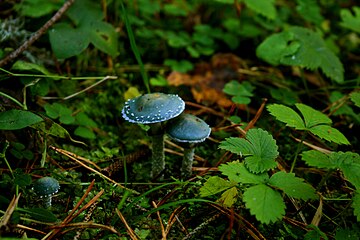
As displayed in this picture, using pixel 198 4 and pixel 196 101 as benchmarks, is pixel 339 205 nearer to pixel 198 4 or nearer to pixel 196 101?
pixel 196 101

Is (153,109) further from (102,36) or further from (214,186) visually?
(102,36)

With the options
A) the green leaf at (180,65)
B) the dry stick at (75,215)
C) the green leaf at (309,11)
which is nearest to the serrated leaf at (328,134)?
the dry stick at (75,215)

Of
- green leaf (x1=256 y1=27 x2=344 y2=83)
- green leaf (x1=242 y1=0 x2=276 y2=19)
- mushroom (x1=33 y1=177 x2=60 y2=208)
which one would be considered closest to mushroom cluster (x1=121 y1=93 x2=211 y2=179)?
mushroom (x1=33 y1=177 x2=60 y2=208)

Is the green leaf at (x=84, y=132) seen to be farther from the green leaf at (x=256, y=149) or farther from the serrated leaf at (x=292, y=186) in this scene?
the serrated leaf at (x=292, y=186)

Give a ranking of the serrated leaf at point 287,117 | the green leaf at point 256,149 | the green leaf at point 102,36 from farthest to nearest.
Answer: the green leaf at point 102,36, the serrated leaf at point 287,117, the green leaf at point 256,149

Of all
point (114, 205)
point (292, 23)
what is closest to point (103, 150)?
point (114, 205)

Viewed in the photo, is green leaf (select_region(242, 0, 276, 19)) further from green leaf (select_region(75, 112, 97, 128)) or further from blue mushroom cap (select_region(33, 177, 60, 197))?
blue mushroom cap (select_region(33, 177, 60, 197))

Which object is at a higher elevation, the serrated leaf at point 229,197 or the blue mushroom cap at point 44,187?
the blue mushroom cap at point 44,187

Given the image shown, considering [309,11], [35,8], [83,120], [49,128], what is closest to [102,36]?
[35,8]
